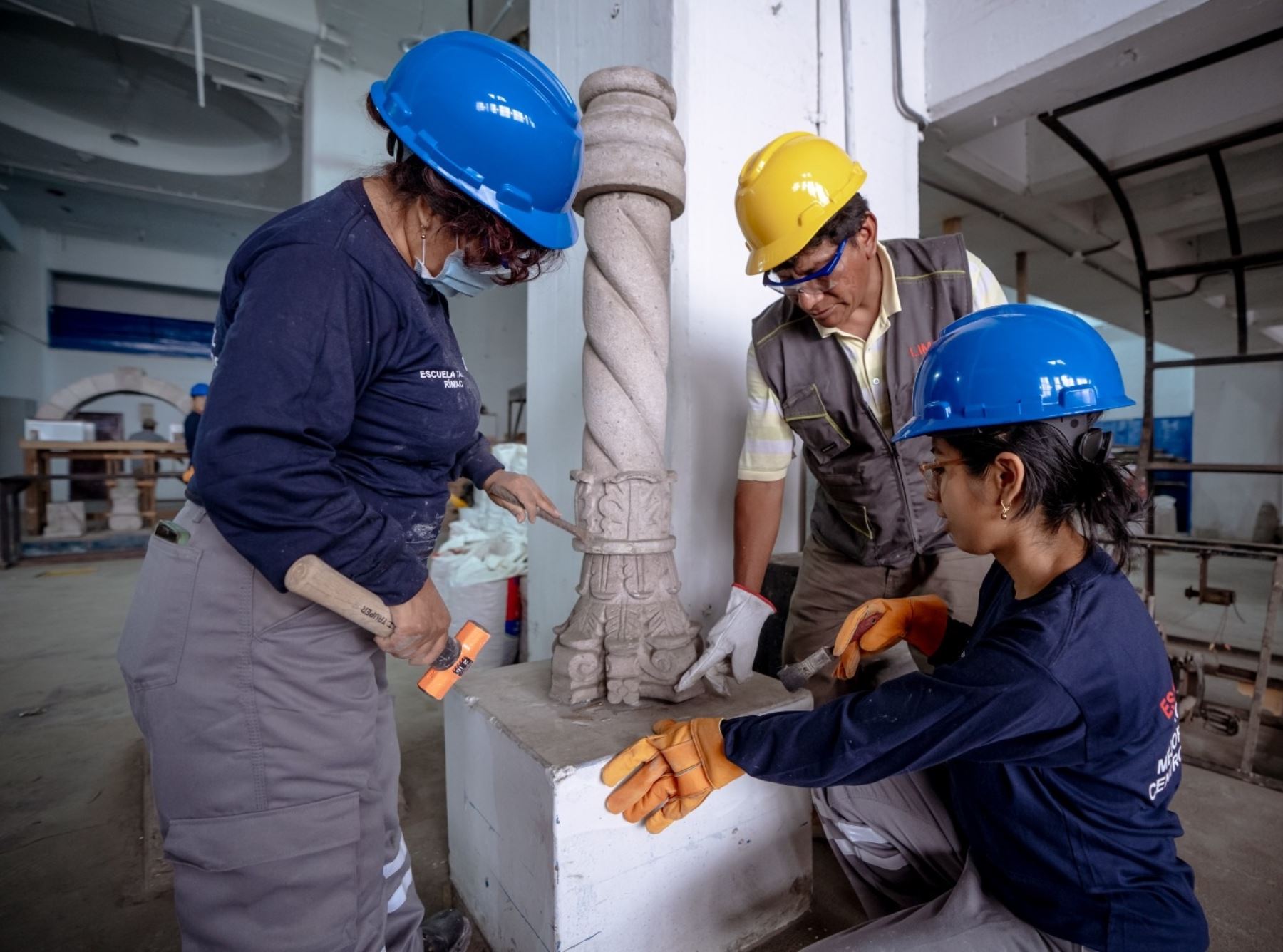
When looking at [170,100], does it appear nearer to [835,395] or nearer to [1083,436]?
[835,395]

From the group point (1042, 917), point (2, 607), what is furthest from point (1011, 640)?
point (2, 607)

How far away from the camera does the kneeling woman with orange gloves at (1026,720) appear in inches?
38.6

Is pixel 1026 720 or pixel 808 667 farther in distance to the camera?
pixel 808 667

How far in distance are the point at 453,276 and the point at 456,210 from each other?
11 centimetres

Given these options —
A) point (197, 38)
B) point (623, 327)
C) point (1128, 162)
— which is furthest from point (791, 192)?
point (197, 38)

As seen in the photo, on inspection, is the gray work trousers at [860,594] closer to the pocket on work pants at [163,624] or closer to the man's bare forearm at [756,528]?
the man's bare forearm at [756,528]

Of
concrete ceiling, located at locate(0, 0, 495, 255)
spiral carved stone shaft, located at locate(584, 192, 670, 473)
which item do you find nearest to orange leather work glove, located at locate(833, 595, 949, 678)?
spiral carved stone shaft, located at locate(584, 192, 670, 473)

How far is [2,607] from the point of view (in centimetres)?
507

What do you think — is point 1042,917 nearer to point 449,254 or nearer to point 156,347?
point 449,254

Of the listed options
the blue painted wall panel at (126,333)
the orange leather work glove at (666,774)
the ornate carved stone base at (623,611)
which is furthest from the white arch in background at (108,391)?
the orange leather work glove at (666,774)

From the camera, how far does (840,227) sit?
5.31 feet

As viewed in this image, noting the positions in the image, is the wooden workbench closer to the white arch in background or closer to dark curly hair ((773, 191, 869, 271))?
the white arch in background

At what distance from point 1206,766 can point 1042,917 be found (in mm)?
2044

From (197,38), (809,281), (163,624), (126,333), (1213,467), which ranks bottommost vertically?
(163,624)
